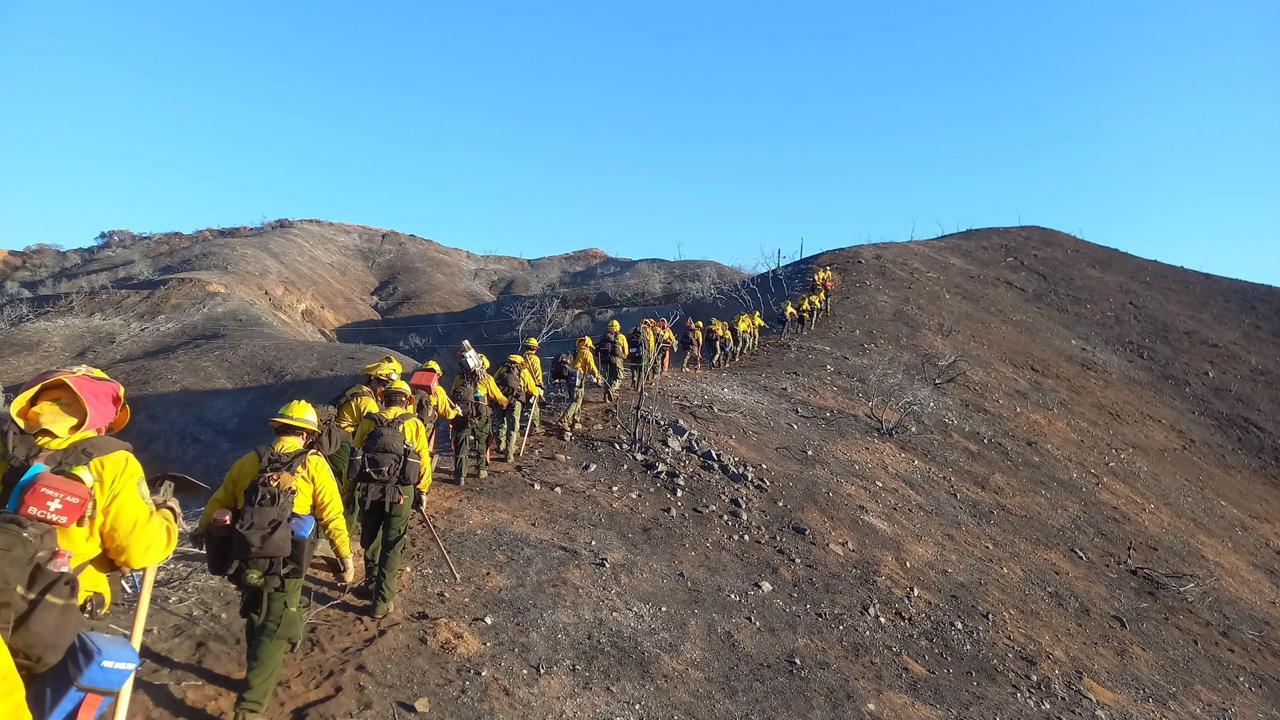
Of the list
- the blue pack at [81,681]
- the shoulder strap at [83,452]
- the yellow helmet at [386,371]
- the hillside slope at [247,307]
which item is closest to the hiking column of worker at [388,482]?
the yellow helmet at [386,371]

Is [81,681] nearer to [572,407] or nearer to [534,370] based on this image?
[534,370]

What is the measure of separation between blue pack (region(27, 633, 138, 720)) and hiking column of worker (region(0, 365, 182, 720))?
4 cm

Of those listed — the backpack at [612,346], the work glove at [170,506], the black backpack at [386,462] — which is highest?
the backpack at [612,346]

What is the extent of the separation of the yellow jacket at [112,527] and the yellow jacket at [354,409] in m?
4.04

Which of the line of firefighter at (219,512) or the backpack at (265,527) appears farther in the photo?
the backpack at (265,527)

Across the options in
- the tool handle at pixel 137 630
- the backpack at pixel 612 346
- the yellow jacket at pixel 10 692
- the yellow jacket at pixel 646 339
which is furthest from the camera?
the yellow jacket at pixel 646 339

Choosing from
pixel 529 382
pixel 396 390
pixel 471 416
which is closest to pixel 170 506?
pixel 396 390

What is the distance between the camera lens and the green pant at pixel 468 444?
9.67 metres

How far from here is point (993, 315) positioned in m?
30.2

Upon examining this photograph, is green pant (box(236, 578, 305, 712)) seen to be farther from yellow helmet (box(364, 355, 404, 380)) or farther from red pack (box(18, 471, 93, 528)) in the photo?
yellow helmet (box(364, 355, 404, 380))

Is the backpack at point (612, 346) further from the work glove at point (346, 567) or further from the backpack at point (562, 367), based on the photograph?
the work glove at point (346, 567)

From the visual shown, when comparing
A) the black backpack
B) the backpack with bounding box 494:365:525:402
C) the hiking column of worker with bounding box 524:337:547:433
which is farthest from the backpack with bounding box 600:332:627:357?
the black backpack

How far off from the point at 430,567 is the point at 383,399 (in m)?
1.69

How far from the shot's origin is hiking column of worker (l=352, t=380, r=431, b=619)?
18.8ft
